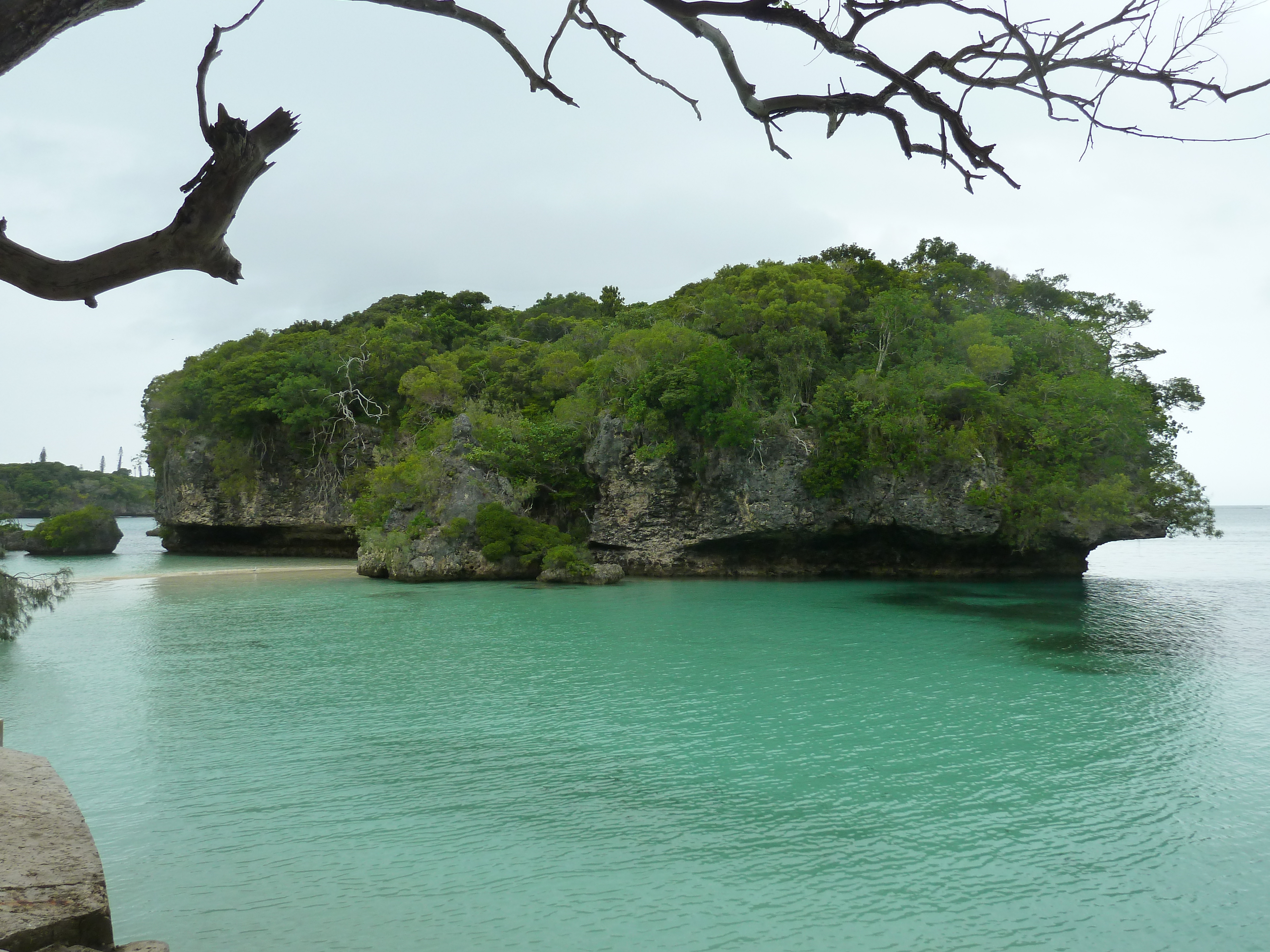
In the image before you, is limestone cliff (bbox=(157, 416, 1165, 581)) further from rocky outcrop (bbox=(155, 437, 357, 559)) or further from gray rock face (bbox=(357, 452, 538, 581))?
rocky outcrop (bbox=(155, 437, 357, 559))

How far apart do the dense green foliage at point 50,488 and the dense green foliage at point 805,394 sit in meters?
26.6

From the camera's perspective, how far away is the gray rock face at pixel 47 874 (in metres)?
2.83

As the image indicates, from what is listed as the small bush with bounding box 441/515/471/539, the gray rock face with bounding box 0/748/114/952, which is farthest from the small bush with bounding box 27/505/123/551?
the gray rock face with bounding box 0/748/114/952

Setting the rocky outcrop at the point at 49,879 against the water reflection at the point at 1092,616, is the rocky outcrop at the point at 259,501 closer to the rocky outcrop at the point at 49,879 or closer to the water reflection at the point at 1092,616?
the water reflection at the point at 1092,616

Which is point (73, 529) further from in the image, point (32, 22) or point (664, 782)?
point (32, 22)

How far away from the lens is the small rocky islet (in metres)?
21.8

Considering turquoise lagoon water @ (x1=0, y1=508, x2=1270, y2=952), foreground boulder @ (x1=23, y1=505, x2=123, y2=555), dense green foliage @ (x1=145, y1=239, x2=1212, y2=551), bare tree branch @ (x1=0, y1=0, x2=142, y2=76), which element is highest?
dense green foliage @ (x1=145, y1=239, x2=1212, y2=551)

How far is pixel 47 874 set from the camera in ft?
10.5

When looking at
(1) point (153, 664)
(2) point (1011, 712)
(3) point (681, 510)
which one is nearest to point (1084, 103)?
(2) point (1011, 712)

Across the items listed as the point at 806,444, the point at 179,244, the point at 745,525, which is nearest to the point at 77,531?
the point at 745,525

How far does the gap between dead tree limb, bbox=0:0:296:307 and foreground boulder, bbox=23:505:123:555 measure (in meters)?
39.1

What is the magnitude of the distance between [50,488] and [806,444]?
187 ft

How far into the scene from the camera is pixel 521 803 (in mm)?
6262

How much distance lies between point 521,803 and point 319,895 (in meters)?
1.78
